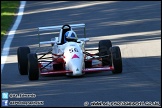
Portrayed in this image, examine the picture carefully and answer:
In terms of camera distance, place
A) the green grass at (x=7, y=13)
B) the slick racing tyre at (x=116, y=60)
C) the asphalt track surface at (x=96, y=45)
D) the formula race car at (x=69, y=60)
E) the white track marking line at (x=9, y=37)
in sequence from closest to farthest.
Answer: the asphalt track surface at (x=96, y=45) → the formula race car at (x=69, y=60) → the slick racing tyre at (x=116, y=60) → the white track marking line at (x=9, y=37) → the green grass at (x=7, y=13)

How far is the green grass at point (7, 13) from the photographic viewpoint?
2596 cm

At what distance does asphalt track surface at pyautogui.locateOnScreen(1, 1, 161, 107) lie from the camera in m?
11.7

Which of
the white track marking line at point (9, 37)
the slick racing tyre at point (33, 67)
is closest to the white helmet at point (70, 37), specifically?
the slick racing tyre at point (33, 67)

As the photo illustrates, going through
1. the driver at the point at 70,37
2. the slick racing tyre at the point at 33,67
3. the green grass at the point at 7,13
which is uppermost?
the green grass at the point at 7,13

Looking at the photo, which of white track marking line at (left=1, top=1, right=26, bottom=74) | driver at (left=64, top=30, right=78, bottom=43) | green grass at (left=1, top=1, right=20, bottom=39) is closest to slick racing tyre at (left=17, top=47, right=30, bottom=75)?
driver at (left=64, top=30, right=78, bottom=43)

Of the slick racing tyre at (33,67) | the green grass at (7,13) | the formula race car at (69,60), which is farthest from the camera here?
the green grass at (7,13)

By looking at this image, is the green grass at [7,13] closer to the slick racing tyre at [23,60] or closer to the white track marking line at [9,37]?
the white track marking line at [9,37]

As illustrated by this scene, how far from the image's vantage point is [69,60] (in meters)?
13.9

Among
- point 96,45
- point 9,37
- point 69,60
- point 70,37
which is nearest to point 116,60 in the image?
point 69,60

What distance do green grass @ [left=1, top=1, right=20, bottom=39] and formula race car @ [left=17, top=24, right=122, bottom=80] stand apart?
8.74 metres

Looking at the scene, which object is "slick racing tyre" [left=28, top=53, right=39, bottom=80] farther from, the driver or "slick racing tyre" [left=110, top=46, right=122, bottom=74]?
"slick racing tyre" [left=110, top=46, right=122, bottom=74]

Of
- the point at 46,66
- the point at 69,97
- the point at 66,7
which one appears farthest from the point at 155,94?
the point at 66,7

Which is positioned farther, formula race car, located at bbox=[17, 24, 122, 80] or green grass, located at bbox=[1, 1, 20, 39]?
green grass, located at bbox=[1, 1, 20, 39]

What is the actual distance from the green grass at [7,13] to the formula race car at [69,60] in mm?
8742
